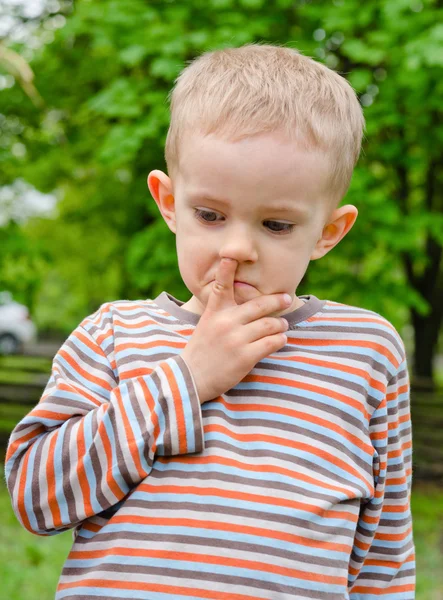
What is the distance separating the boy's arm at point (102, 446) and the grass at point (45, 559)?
11.5ft

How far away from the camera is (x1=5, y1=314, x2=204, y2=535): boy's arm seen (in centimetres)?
130

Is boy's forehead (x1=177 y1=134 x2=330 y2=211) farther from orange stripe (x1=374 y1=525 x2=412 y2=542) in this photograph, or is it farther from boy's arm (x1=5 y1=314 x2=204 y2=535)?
orange stripe (x1=374 y1=525 x2=412 y2=542)

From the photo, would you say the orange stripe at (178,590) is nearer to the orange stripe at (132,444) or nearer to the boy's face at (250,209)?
the orange stripe at (132,444)

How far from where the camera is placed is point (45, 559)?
16.8ft

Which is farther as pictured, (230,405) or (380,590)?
(380,590)

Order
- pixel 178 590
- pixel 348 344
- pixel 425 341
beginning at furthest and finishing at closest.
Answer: pixel 425 341 → pixel 348 344 → pixel 178 590

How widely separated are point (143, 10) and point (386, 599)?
5.01 m

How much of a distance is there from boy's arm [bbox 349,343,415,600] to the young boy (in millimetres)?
33

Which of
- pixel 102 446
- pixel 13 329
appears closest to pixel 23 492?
pixel 102 446

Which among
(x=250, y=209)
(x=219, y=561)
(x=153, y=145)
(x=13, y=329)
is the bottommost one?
(x=13, y=329)

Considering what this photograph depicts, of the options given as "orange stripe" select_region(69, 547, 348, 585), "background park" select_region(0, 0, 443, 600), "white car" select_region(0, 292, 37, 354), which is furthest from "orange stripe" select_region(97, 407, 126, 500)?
"white car" select_region(0, 292, 37, 354)

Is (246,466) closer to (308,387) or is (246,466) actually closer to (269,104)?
(308,387)

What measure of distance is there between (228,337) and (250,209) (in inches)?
9.2

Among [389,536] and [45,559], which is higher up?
[389,536]
